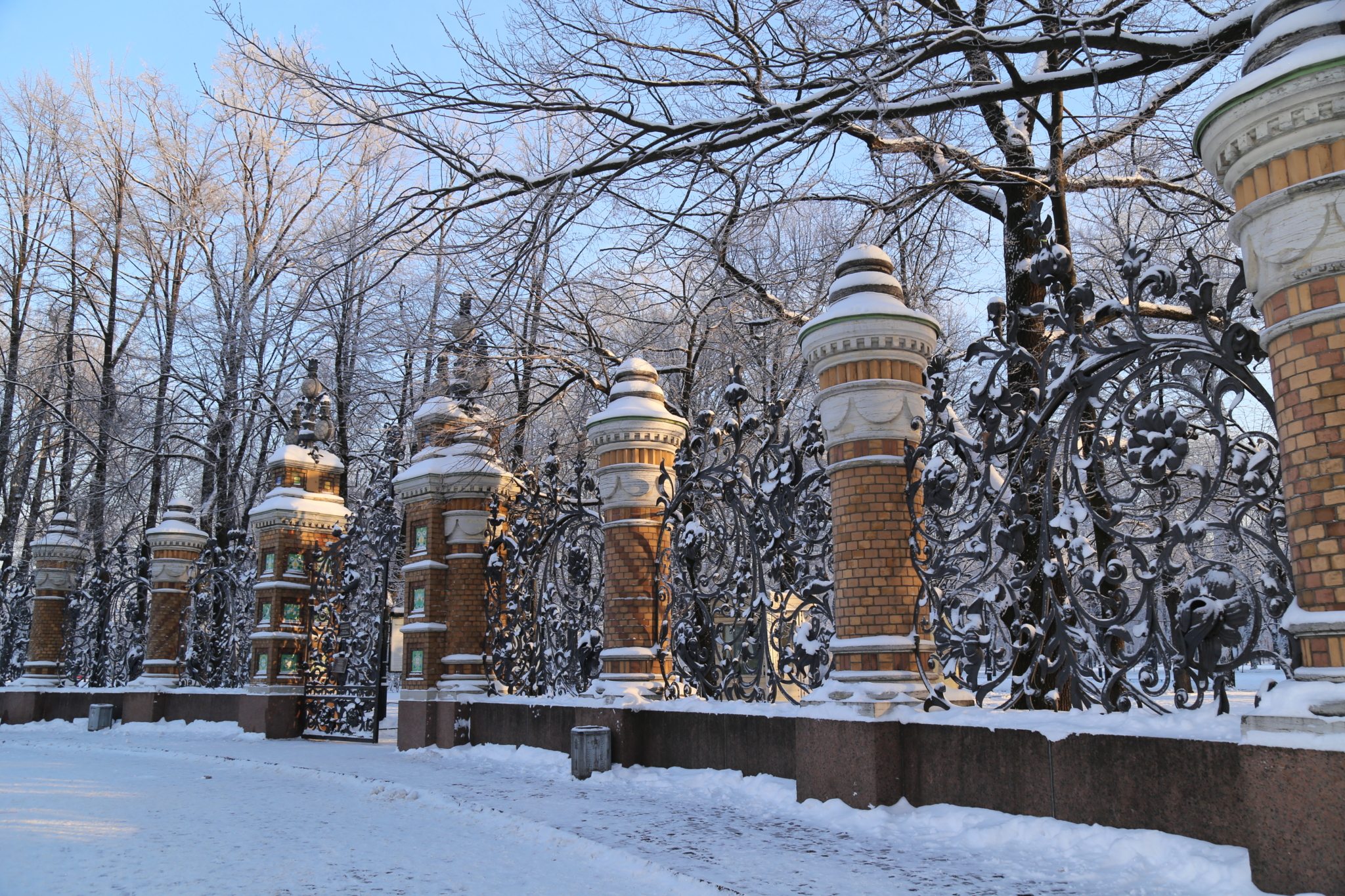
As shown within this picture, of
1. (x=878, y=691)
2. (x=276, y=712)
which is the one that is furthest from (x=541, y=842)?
(x=276, y=712)

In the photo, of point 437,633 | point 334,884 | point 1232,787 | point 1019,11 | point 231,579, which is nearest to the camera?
point 1232,787

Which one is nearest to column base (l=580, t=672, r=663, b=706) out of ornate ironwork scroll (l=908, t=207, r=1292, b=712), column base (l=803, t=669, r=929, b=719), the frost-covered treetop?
column base (l=803, t=669, r=929, b=719)

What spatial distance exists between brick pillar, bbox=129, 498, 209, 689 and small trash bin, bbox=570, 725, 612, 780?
36.7ft

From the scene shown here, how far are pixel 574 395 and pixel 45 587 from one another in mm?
11371

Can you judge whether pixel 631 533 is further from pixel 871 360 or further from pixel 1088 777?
pixel 1088 777

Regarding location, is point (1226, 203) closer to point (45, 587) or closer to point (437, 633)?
point (437, 633)

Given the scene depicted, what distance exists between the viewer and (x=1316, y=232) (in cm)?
404

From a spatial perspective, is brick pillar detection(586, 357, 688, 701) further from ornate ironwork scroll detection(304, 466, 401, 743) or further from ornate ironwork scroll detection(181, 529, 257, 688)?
ornate ironwork scroll detection(181, 529, 257, 688)

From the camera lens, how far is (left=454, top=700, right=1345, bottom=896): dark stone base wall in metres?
3.78

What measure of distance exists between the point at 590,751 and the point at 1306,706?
6093 mm

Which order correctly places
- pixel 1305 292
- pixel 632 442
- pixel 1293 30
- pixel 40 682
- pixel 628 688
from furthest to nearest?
1. pixel 40 682
2. pixel 632 442
3. pixel 628 688
4. pixel 1293 30
5. pixel 1305 292

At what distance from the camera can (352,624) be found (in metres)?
13.9

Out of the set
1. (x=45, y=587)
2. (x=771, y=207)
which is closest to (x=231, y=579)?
(x=45, y=587)

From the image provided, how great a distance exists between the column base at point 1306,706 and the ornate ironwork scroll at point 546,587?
266 inches
